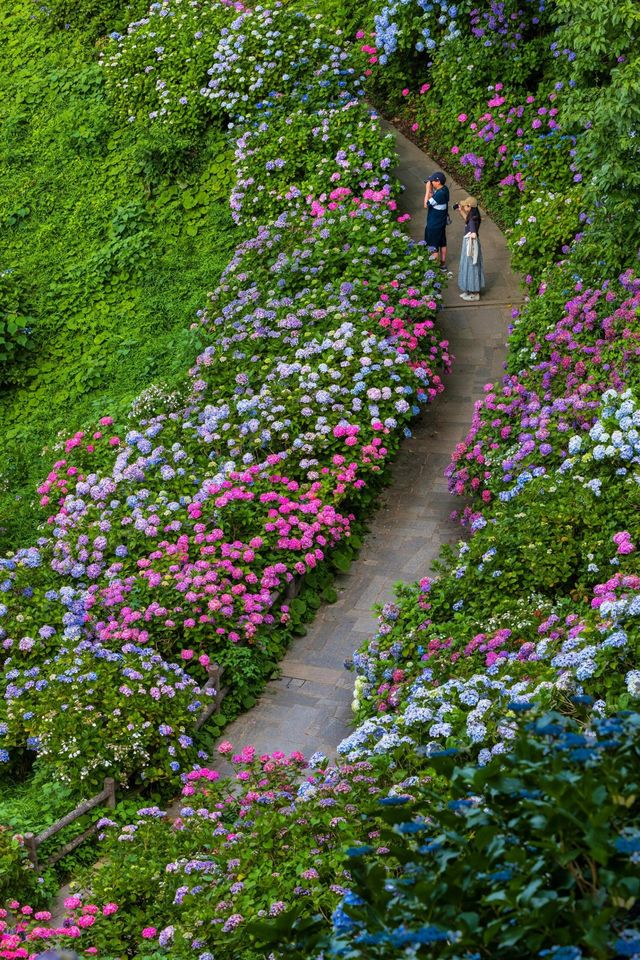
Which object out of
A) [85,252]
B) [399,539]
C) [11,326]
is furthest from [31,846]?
[85,252]

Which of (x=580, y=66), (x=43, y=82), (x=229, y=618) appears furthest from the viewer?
(x=43, y=82)

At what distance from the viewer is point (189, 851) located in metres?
6.68

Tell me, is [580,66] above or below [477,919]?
above

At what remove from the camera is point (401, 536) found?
10.1 m

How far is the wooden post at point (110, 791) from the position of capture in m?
7.58

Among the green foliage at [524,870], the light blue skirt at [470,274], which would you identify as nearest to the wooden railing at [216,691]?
the green foliage at [524,870]

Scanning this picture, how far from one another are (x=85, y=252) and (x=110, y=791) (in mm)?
9051

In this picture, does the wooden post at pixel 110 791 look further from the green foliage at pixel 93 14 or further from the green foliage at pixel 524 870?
the green foliage at pixel 93 14

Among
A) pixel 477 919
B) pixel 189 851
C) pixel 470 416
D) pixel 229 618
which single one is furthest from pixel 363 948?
pixel 470 416

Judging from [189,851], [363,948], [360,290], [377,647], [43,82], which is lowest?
[189,851]

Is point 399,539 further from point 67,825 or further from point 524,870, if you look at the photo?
point 524,870

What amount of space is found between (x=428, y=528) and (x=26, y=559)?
3.42 metres

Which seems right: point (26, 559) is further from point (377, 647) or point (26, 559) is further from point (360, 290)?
point (360, 290)

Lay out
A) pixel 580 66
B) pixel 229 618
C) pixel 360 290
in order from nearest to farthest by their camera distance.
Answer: pixel 229 618, pixel 580 66, pixel 360 290
